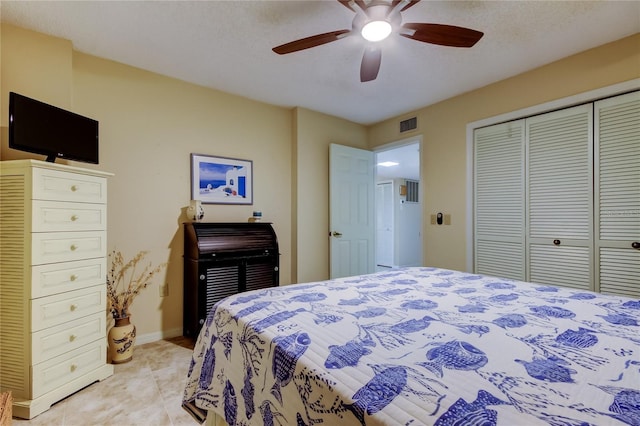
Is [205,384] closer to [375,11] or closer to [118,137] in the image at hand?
[375,11]

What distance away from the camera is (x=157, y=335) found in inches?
112

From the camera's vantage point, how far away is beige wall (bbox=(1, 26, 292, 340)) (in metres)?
2.26

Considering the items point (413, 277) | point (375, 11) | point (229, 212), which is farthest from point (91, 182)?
point (413, 277)

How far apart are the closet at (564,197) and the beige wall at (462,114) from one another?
162 millimetres

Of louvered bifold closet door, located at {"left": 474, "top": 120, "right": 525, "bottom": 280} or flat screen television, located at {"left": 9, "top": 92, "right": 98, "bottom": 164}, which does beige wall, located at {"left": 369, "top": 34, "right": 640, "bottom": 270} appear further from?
flat screen television, located at {"left": 9, "top": 92, "right": 98, "bottom": 164}

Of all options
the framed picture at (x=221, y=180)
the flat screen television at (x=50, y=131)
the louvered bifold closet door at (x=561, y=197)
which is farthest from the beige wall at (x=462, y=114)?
the flat screen television at (x=50, y=131)

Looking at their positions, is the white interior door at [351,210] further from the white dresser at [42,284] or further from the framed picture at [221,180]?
the white dresser at [42,284]

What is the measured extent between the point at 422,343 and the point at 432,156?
3104mm

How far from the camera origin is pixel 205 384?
1268 mm

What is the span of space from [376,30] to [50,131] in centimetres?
220

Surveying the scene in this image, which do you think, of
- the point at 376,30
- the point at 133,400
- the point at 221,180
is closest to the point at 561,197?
the point at 376,30

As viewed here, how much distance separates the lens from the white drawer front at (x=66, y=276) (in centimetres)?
179

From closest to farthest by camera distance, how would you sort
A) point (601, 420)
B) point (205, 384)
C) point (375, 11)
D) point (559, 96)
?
1. point (601, 420)
2. point (205, 384)
3. point (375, 11)
4. point (559, 96)

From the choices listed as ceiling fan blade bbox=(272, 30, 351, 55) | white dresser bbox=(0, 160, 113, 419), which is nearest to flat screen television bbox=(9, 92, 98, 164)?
white dresser bbox=(0, 160, 113, 419)
